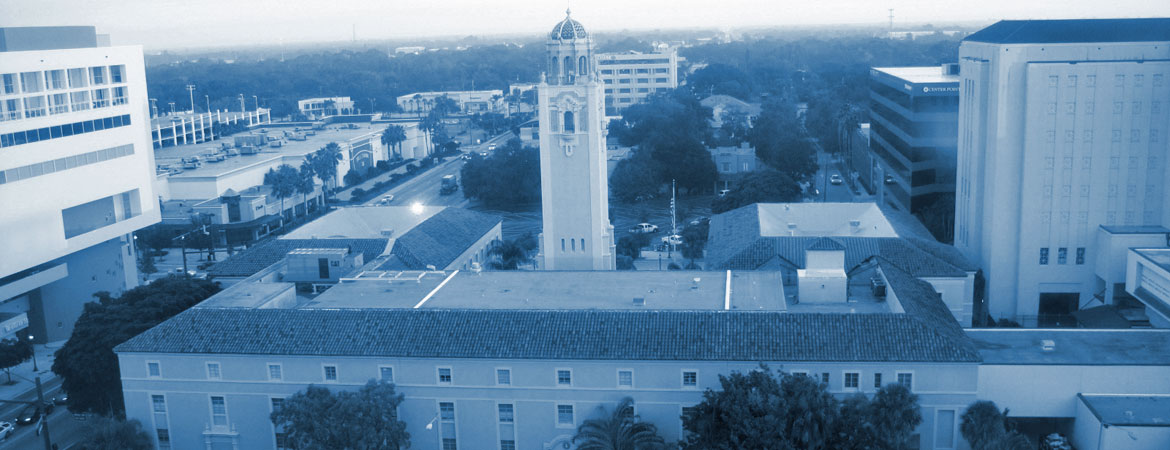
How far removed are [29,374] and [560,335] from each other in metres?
26.3

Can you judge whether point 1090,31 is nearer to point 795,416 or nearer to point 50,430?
point 795,416

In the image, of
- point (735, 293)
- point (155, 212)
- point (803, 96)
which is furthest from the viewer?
point (803, 96)

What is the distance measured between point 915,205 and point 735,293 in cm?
2800

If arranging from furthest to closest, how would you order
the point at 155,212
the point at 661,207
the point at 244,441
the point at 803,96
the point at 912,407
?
the point at 803,96 → the point at 661,207 → the point at 155,212 → the point at 244,441 → the point at 912,407

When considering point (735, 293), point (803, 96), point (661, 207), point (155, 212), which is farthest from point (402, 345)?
point (803, 96)

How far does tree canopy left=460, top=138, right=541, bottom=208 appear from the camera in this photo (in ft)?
256

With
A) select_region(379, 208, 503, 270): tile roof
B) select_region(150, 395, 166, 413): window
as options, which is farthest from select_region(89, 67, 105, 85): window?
select_region(150, 395, 166, 413): window

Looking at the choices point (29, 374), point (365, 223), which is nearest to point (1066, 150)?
point (365, 223)

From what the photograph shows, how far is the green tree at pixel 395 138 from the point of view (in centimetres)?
9919

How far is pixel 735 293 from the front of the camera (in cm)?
3412

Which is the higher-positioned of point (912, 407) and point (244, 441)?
point (912, 407)

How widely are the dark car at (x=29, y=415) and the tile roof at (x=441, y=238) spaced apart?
14.0 metres

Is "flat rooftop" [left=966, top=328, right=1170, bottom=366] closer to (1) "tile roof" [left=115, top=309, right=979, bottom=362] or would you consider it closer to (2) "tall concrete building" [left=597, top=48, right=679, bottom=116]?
(1) "tile roof" [left=115, top=309, right=979, bottom=362]

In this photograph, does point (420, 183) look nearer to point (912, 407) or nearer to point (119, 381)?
point (119, 381)
